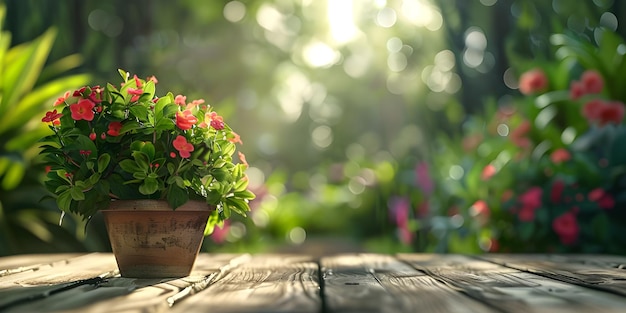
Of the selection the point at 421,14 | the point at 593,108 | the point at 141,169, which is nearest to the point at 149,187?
the point at 141,169

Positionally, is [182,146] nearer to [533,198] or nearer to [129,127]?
[129,127]

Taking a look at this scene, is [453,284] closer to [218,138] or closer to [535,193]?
[218,138]

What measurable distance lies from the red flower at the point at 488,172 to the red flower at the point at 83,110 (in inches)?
106

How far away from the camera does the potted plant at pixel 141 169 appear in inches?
64.9

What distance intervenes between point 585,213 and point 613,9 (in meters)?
2.35

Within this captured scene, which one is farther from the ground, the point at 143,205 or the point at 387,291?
the point at 143,205

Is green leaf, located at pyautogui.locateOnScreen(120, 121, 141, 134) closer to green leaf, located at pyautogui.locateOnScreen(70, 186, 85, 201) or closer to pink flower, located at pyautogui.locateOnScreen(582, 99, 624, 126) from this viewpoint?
green leaf, located at pyautogui.locateOnScreen(70, 186, 85, 201)

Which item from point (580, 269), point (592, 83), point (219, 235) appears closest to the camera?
point (580, 269)

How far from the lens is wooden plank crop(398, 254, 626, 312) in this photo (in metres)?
1.23

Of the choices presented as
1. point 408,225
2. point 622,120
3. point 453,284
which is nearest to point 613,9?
point 622,120

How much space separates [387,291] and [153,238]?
1.95ft

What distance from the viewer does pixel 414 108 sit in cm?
932

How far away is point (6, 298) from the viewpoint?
1.37 metres

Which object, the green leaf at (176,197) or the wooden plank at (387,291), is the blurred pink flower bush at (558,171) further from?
the green leaf at (176,197)
